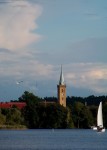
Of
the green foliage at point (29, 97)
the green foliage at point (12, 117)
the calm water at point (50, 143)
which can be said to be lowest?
the calm water at point (50, 143)

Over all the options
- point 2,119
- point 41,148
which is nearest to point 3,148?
point 41,148

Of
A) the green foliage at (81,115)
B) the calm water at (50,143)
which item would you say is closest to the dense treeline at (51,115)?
the green foliage at (81,115)

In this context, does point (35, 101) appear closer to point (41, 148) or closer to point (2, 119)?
point (2, 119)

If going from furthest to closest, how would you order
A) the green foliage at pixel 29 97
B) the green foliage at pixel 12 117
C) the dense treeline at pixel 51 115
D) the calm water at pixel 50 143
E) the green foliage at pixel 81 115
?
the green foliage at pixel 29 97 < the green foliage at pixel 81 115 < the dense treeline at pixel 51 115 < the green foliage at pixel 12 117 < the calm water at pixel 50 143

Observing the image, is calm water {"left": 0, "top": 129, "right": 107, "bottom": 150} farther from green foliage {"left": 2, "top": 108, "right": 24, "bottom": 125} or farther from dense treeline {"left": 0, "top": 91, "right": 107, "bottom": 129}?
dense treeline {"left": 0, "top": 91, "right": 107, "bottom": 129}

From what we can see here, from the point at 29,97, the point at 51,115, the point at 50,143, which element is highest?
the point at 29,97

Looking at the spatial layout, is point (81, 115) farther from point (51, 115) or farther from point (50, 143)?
point (50, 143)

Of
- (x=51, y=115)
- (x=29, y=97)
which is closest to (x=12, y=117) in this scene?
(x=51, y=115)

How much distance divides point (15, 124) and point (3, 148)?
88.7 metres

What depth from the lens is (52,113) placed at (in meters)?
178

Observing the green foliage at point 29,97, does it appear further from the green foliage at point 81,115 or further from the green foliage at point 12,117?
the green foliage at point 12,117

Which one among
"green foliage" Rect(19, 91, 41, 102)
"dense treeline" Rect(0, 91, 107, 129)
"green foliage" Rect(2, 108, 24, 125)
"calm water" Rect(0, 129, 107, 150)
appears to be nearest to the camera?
"calm water" Rect(0, 129, 107, 150)

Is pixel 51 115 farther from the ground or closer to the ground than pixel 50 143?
farther from the ground

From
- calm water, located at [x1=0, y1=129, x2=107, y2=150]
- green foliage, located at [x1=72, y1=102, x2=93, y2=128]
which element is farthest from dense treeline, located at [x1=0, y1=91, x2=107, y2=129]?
calm water, located at [x1=0, y1=129, x2=107, y2=150]
